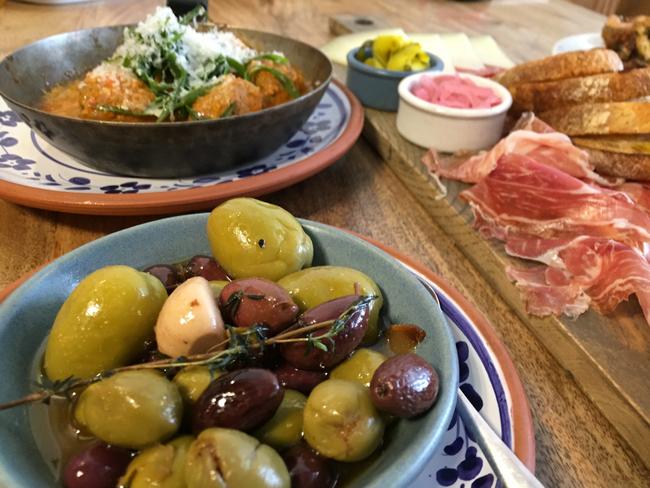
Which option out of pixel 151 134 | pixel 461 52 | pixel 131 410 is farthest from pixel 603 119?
pixel 131 410

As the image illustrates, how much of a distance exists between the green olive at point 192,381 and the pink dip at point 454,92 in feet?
3.76

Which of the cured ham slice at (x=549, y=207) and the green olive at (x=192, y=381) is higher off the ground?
the green olive at (x=192, y=381)

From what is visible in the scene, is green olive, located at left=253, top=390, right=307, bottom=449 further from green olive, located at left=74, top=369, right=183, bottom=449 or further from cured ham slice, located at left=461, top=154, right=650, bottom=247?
cured ham slice, located at left=461, top=154, right=650, bottom=247

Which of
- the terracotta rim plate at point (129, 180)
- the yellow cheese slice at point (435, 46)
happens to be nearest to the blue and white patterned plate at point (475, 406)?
the terracotta rim plate at point (129, 180)

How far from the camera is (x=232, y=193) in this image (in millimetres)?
1106

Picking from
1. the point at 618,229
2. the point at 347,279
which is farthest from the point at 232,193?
the point at 618,229

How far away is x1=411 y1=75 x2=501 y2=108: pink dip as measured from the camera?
4.88 feet

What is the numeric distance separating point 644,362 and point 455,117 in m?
0.80

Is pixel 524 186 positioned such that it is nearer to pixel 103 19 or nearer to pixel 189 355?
pixel 189 355

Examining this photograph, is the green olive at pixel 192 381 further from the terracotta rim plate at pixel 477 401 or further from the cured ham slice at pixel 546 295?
the cured ham slice at pixel 546 295

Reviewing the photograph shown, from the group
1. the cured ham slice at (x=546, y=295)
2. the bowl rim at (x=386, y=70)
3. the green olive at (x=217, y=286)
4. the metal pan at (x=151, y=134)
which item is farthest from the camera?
the bowl rim at (x=386, y=70)

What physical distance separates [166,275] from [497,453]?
19.1 inches

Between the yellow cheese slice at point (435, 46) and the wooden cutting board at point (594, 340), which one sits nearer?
the wooden cutting board at point (594, 340)

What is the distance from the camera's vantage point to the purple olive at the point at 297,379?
621 mm
